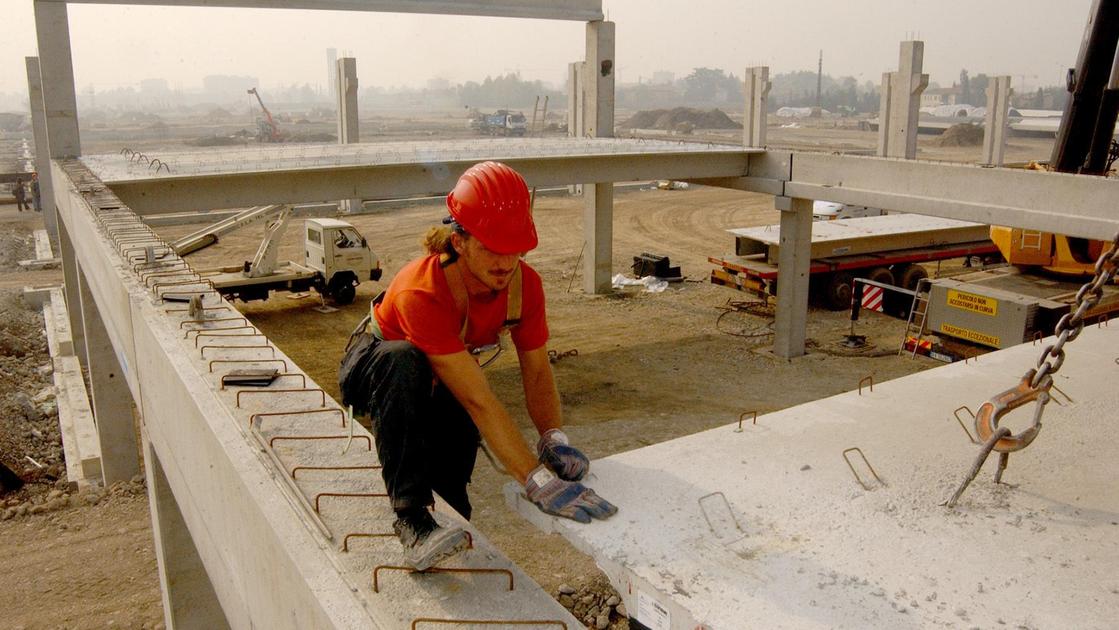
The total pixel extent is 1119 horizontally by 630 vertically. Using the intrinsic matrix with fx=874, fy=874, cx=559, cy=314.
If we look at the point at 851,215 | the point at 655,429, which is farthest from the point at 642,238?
the point at 655,429

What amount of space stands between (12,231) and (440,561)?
102ft

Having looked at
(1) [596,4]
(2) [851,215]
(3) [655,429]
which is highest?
(1) [596,4]

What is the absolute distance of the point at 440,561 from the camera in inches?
110

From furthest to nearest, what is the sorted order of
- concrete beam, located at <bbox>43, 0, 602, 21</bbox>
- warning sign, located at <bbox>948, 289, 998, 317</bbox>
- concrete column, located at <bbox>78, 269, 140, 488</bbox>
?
1. concrete beam, located at <bbox>43, 0, 602, 21</bbox>
2. warning sign, located at <bbox>948, 289, 998, 317</bbox>
3. concrete column, located at <bbox>78, 269, 140, 488</bbox>

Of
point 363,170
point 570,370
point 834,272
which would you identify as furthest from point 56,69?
point 834,272

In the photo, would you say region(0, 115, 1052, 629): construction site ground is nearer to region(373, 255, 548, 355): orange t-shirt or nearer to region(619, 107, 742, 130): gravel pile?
region(373, 255, 548, 355): orange t-shirt

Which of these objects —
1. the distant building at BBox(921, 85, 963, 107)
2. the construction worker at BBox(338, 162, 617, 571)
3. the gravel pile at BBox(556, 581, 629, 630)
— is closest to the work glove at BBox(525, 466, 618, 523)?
the construction worker at BBox(338, 162, 617, 571)

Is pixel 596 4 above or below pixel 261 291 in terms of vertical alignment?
above

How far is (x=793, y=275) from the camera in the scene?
16531 millimetres

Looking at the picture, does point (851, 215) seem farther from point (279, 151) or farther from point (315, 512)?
point (315, 512)

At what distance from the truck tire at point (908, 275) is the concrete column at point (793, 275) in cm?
468

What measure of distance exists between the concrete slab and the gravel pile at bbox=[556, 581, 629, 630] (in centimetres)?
392

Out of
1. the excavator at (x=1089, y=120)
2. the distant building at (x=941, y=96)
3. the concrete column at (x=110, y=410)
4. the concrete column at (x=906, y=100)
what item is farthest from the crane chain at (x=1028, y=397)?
the distant building at (x=941, y=96)

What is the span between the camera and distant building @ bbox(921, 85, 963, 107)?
A: 11938 centimetres
